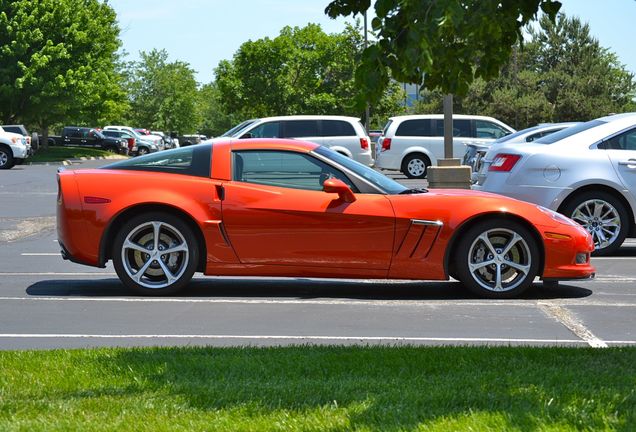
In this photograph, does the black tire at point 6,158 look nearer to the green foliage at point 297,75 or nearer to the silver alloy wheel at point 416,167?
the silver alloy wheel at point 416,167

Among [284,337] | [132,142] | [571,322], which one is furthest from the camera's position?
[132,142]

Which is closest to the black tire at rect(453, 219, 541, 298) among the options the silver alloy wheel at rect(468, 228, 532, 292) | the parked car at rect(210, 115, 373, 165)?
the silver alloy wheel at rect(468, 228, 532, 292)

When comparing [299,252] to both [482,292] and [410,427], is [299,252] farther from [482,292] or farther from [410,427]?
[410,427]

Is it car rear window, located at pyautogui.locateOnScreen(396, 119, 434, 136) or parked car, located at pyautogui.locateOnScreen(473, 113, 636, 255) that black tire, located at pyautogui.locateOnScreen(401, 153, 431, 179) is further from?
parked car, located at pyautogui.locateOnScreen(473, 113, 636, 255)

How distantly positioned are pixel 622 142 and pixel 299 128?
17528 mm

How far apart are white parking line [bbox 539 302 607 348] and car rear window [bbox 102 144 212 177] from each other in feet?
10.4

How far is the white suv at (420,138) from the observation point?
3159cm

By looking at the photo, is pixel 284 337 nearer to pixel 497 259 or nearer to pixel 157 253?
pixel 157 253

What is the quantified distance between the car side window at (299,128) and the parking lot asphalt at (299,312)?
1768cm

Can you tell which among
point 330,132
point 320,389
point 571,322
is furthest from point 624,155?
point 330,132

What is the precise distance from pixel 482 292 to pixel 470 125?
883 inches

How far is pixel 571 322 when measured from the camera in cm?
837

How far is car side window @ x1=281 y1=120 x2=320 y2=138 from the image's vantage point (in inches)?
1158

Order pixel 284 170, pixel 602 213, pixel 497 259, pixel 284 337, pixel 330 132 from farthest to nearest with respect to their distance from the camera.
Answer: pixel 330 132 → pixel 602 213 → pixel 284 170 → pixel 497 259 → pixel 284 337
